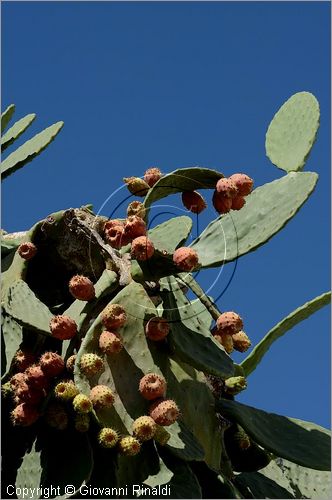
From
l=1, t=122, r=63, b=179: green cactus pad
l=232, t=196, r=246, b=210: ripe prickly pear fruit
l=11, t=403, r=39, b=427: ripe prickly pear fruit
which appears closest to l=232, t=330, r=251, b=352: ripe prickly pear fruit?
l=232, t=196, r=246, b=210: ripe prickly pear fruit

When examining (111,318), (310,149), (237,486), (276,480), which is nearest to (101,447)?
(111,318)

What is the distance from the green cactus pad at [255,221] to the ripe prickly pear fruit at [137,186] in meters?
0.20

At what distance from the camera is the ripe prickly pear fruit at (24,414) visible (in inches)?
102

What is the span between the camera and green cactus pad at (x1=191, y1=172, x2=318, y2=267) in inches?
105

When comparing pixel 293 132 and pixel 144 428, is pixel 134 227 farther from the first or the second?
pixel 293 132

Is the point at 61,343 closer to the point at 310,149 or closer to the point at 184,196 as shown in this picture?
the point at 184,196

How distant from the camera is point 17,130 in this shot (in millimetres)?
3736

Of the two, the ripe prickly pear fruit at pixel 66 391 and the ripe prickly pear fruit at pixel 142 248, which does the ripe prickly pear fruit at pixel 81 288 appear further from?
the ripe prickly pear fruit at pixel 66 391

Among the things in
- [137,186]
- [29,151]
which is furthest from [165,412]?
[29,151]

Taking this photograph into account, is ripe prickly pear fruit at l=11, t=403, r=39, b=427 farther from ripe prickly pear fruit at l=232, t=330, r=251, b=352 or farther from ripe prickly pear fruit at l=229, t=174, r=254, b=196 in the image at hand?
ripe prickly pear fruit at l=229, t=174, r=254, b=196

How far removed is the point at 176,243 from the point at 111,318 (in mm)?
414

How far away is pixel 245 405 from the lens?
9.40 feet

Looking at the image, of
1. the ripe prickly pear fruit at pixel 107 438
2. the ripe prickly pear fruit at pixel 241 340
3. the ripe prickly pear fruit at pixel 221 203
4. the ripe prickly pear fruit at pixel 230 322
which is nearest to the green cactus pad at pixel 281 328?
the ripe prickly pear fruit at pixel 241 340

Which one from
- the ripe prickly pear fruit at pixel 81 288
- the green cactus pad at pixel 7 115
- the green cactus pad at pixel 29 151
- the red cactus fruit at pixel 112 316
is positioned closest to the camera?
the red cactus fruit at pixel 112 316
